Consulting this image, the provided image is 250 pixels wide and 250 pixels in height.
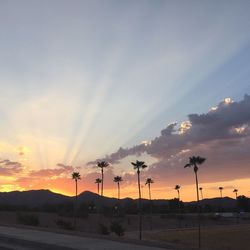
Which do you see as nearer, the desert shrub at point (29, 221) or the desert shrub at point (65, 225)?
the desert shrub at point (29, 221)

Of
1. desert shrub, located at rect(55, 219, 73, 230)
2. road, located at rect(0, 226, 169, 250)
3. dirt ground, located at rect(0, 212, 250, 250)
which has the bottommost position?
road, located at rect(0, 226, 169, 250)

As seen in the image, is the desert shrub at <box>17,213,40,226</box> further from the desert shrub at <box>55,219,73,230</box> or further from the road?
the road

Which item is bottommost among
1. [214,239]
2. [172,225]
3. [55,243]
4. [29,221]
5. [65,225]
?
[55,243]

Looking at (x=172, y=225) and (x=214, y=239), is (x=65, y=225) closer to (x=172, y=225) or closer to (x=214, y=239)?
(x=214, y=239)

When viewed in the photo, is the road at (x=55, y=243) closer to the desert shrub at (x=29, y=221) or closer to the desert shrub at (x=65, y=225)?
the desert shrub at (x=29, y=221)

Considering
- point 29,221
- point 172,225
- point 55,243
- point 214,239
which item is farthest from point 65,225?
point 172,225

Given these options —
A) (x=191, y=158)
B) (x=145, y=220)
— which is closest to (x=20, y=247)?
(x=191, y=158)

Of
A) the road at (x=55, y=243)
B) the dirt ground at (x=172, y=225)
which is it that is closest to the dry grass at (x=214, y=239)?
the dirt ground at (x=172, y=225)

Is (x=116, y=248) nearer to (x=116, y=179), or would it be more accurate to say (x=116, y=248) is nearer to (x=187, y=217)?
(x=116, y=179)

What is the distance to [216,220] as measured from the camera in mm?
164000

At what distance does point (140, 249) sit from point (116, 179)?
5330 inches

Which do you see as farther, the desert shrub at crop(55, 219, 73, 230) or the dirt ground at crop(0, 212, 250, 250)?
the dirt ground at crop(0, 212, 250, 250)

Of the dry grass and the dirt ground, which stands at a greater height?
the dirt ground

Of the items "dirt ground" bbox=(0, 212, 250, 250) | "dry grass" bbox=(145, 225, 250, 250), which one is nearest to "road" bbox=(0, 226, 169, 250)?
"dry grass" bbox=(145, 225, 250, 250)
